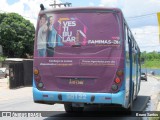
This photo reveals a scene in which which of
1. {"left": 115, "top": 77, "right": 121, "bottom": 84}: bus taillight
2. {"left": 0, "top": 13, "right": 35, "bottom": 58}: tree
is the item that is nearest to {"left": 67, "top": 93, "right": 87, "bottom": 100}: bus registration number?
{"left": 115, "top": 77, "right": 121, "bottom": 84}: bus taillight

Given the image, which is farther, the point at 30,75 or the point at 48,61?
the point at 30,75

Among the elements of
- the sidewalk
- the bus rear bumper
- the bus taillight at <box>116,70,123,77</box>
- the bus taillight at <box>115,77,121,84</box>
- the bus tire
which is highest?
→ the bus taillight at <box>116,70,123,77</box>

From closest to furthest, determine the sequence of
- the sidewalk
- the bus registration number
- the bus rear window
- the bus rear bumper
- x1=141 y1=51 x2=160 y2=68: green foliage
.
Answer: the bus rear bumper → the bus registration number → the bus rear window → the sidewalk → x1=141 y1=51 x2=160 y2=68: green foliage

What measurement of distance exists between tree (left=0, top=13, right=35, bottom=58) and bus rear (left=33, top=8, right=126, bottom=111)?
62.9 metres

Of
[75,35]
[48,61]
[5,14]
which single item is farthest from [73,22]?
[5,14]

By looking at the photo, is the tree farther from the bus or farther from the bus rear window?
the bus

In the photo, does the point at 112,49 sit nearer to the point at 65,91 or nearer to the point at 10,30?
the point at 65,91

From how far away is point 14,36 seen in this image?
73438 millimetres

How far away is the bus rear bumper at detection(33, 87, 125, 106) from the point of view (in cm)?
1043

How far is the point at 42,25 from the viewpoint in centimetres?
1140

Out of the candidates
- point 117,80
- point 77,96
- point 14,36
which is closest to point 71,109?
point 77,96

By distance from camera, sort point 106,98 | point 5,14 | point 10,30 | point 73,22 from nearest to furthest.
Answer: point 106,98 → point 73,22 → point 10,30 → point 5,14

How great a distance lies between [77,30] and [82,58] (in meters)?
0.82

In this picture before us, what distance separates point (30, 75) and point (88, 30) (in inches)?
1020
